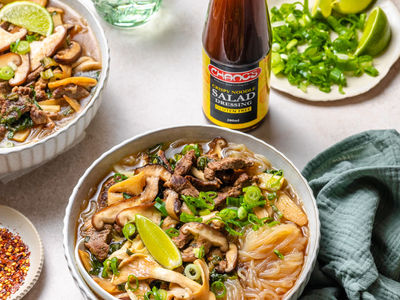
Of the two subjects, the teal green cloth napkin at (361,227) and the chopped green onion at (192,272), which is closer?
the chopped green onion at (192,272)

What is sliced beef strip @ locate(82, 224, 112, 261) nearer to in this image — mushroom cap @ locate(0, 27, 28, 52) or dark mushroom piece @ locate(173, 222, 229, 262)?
dark mushroom piece @ locate(173, 222, 229, 262)

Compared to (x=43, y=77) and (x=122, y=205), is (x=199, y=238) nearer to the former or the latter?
(x=122, y=205)

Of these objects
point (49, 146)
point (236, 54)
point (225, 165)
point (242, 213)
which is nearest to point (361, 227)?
point (242, 213)

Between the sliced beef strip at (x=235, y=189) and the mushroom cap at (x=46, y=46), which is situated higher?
the mushroom cap at (x=46, y=46)

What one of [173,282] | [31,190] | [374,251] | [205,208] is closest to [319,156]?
[374,251]

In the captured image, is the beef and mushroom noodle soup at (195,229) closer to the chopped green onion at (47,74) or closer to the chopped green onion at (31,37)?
the chopped green onion at (47,74)

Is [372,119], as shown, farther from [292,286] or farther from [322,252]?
[292,286]

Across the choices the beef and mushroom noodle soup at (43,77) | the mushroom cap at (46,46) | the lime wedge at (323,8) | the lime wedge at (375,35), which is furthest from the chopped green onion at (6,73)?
the lime wedge at (375,35)
